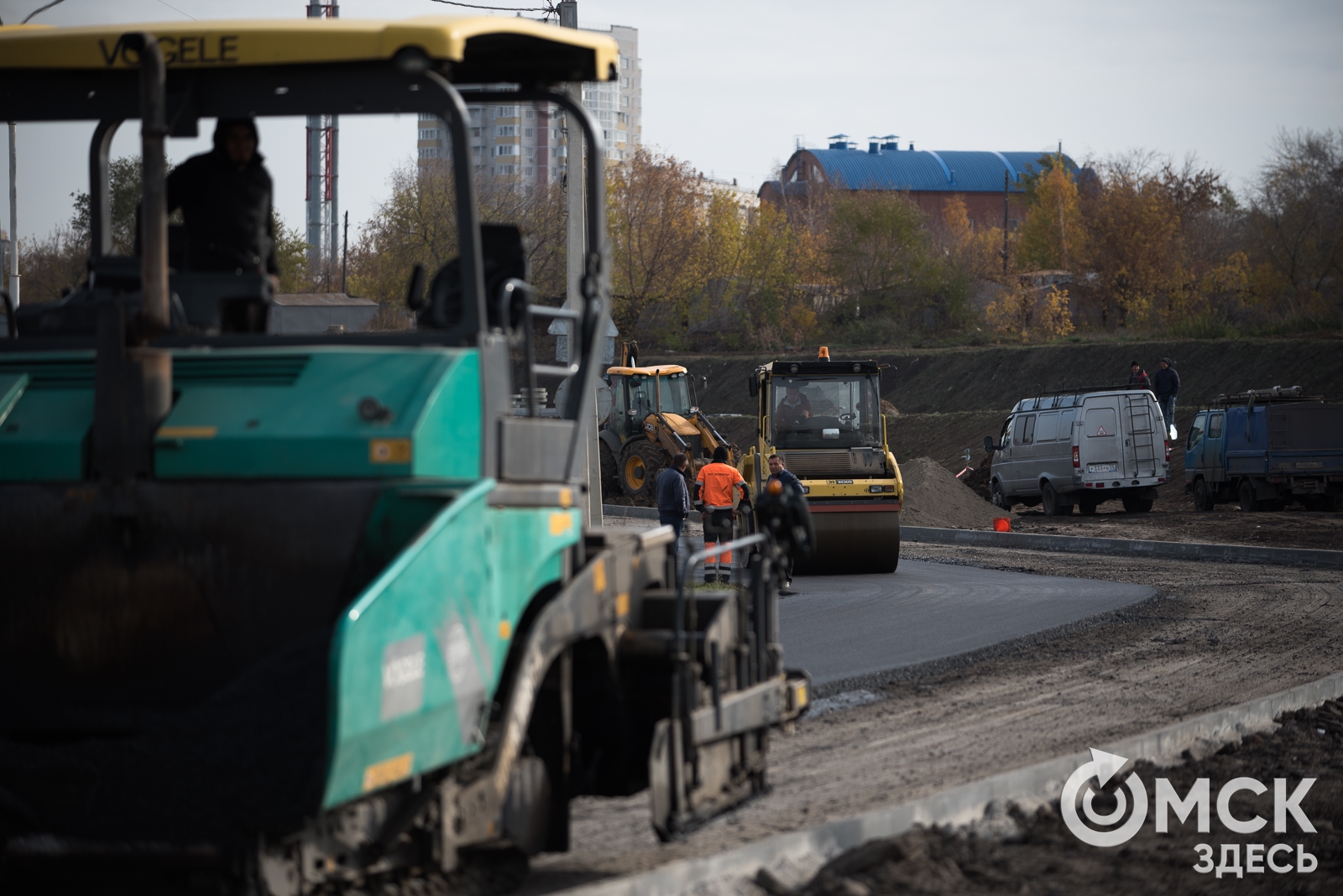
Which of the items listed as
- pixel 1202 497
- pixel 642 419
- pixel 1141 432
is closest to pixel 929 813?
pixel 1141 432

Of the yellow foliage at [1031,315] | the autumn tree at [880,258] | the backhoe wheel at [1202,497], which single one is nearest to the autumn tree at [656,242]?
the autumn tree at [880,258]

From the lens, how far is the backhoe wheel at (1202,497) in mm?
28922

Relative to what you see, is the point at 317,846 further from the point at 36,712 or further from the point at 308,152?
the point at 308,152

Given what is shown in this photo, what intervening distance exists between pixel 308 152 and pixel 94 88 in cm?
82

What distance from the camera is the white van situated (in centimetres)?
A: 2758

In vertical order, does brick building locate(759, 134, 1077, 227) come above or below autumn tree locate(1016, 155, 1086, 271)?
above

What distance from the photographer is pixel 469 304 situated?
4555 millimetres

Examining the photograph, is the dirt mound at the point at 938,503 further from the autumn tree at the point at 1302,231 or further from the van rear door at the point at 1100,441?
the autumn tree at the point at 1302,231

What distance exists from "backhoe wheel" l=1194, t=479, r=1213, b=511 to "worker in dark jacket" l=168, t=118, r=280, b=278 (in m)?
26.7

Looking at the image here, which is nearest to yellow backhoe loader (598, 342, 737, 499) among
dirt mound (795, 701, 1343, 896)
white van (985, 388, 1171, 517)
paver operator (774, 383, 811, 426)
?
white van (985, 388, 1171, 517)

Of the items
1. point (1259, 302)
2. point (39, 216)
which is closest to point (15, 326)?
Answer: point (39, 216)

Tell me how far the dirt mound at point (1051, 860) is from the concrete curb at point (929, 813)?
0.11 metres

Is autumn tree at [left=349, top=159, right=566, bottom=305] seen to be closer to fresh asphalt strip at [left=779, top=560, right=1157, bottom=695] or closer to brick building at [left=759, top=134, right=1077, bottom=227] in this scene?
fresh asphalt strip at [left=779, top=560, right=1157, bottom=695]

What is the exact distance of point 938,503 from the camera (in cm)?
2822
